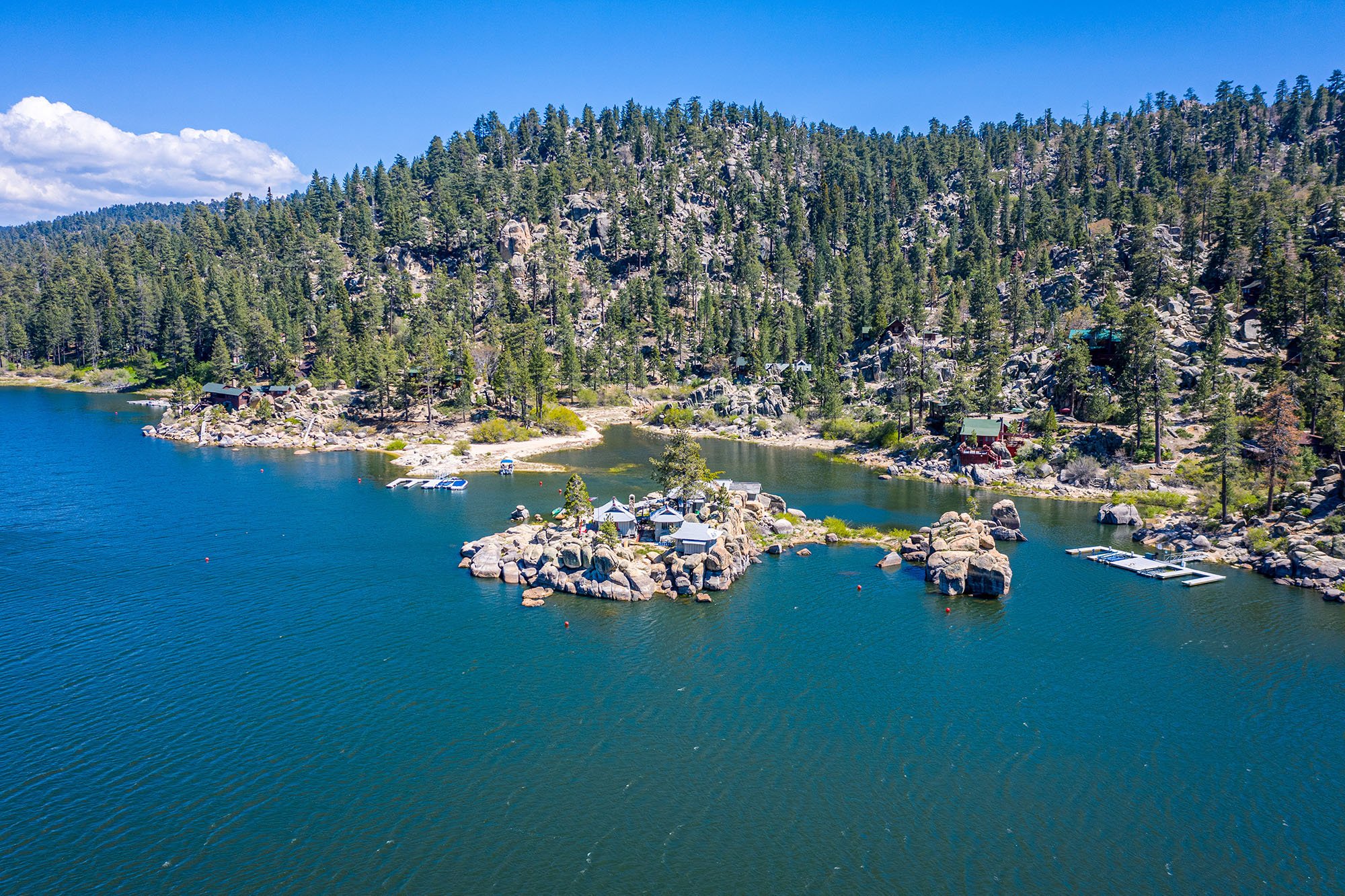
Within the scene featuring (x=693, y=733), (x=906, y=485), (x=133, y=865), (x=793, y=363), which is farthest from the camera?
(x=793, y=363)

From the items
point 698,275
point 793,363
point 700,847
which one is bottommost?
point 700,847

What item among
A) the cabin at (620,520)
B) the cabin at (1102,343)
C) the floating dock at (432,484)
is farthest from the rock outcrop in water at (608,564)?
the cabin at (1102,343)

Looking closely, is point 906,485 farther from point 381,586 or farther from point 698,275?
point 698,275

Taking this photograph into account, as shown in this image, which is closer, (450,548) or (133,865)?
(133,865)

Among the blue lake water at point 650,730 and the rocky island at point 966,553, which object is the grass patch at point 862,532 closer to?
the rocky island at point 966,553

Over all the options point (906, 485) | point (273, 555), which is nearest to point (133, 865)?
point (273, 555)

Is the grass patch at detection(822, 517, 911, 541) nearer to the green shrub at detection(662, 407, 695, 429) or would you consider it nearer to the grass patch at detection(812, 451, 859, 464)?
the grass patch at detection(812, 451, 859, 464)

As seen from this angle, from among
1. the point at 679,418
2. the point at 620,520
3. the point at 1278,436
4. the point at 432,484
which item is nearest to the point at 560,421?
the point at 679,418
